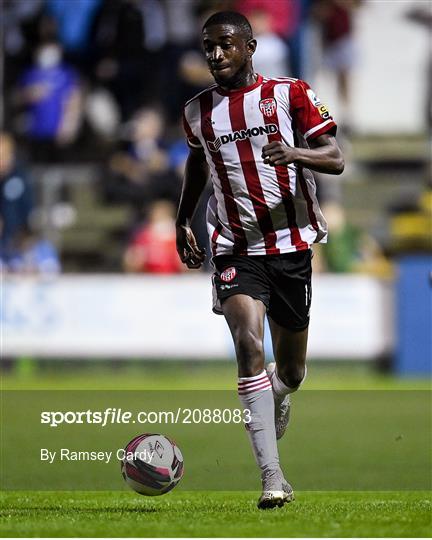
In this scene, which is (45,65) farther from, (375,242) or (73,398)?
(73,398)

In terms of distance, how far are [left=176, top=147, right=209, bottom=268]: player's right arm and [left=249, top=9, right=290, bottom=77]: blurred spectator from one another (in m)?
9.71

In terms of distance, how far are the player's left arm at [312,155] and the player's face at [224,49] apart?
1.69ft

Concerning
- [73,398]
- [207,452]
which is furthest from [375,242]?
[207,452]

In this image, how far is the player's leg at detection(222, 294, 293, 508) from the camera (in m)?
6.40

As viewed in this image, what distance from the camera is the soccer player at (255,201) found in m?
6.45

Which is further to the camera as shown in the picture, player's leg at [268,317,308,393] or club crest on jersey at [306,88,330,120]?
player's leg at [268,317,308,393]

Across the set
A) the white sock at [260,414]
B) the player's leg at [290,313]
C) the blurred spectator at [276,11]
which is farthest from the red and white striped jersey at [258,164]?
the blurred spectator at [276,11]

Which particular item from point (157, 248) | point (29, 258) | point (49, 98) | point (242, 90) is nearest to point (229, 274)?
point (242, 90)

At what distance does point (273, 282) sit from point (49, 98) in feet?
37.3

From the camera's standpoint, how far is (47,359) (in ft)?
49.8

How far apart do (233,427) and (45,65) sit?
7.96 m

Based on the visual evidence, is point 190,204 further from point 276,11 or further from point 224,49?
point 276,11

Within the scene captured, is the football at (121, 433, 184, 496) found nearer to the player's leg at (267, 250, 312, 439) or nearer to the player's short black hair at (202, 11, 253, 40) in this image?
the player's leg at (267, 250, 312, 439)

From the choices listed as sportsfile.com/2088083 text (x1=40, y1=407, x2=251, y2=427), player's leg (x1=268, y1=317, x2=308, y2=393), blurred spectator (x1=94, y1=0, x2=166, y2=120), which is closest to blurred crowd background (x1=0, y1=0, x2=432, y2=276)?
blurred spectator (x1=94, y1=0, x2=166, y2=120)
